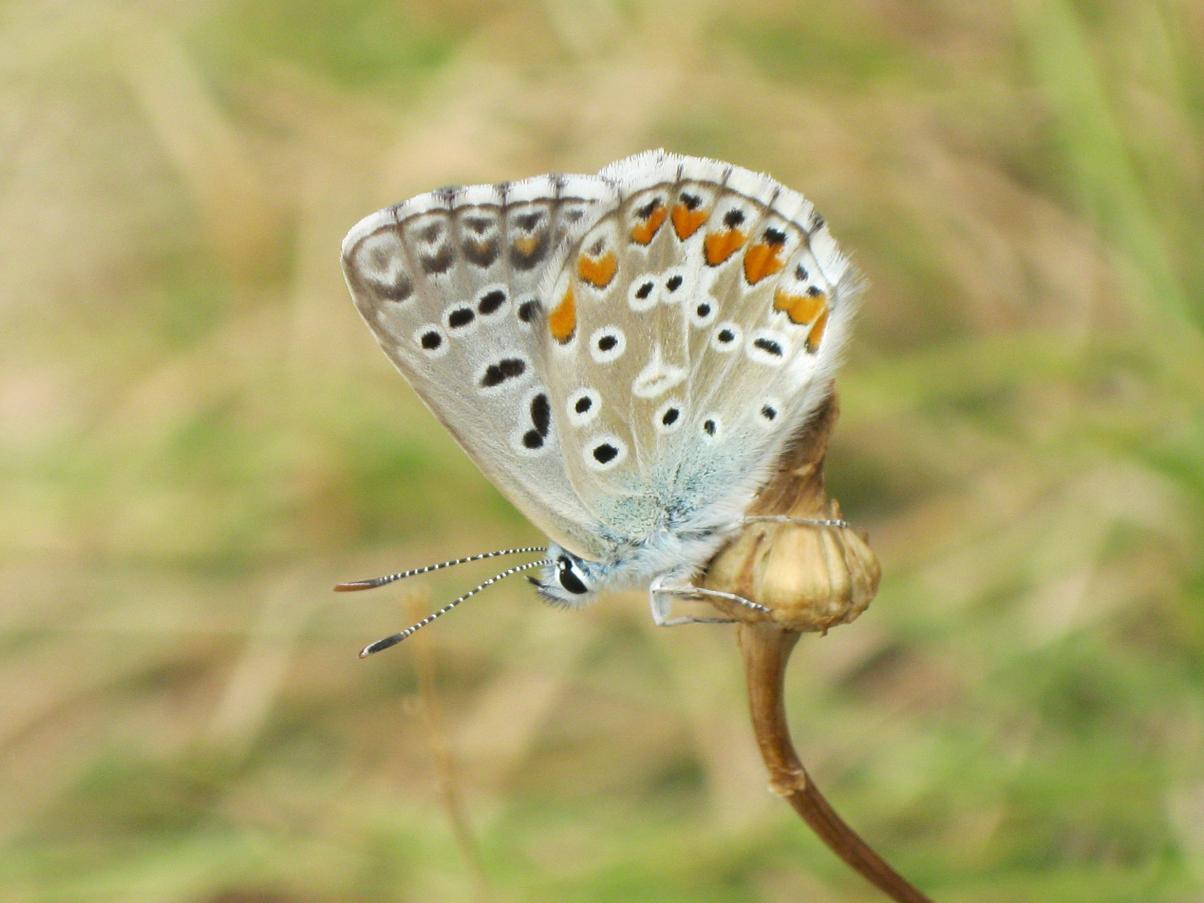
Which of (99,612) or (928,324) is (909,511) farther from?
(99,612)

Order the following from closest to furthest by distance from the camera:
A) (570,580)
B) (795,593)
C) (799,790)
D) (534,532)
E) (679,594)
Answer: (799,790), (795,593), (679,594), (570,580), (534,532)

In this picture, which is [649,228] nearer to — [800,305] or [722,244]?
[722,244]

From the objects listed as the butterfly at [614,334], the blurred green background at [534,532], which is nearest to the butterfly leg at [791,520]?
the butterfly at [614,334]

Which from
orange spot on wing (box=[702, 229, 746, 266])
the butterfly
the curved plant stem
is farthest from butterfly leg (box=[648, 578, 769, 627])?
orange spot on wing (box=[702, 229, 746, 266])

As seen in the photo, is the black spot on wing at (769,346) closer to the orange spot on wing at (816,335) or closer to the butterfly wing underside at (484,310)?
the orange spot on wing at (816,335)

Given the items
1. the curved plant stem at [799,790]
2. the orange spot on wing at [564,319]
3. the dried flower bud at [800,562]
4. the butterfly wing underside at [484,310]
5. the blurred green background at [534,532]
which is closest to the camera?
the curved plant stem at [799,790]

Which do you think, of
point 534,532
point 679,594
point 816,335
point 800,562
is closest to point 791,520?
point 800,562

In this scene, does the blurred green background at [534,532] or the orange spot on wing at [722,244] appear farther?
the blurred green background at [534,532]
